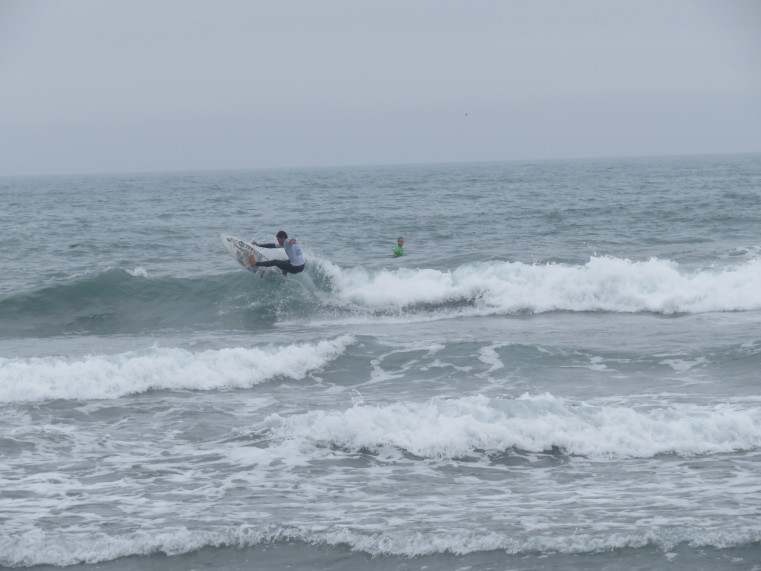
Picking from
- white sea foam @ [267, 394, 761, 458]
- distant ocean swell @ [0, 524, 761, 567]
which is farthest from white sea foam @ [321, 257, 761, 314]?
distant ocean swell @ [0, 524, 761, 567]

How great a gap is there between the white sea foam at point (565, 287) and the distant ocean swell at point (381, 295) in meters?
0.02

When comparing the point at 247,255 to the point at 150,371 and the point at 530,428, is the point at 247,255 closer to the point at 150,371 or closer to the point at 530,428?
the point at 150,371

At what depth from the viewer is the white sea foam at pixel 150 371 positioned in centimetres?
1334

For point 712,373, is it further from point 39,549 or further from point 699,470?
point 39,549

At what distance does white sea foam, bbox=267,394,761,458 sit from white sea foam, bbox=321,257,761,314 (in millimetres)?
8368

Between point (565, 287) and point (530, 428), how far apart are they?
10.3 metres

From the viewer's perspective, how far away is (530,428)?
10672 millimetres

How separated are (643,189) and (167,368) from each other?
3996 centimetres

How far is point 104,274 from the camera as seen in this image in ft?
73.7

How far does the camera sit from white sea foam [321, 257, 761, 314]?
19547 millimetres

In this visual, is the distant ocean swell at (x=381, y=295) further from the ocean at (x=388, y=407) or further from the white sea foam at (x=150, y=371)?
the white sea foam at (x=150, y=371)

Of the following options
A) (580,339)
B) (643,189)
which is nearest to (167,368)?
(580,339)

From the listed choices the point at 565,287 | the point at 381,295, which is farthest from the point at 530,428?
the point at 381,295

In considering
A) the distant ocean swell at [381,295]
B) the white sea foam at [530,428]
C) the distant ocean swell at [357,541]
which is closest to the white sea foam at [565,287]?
the distant ocean swell at [381,295]
